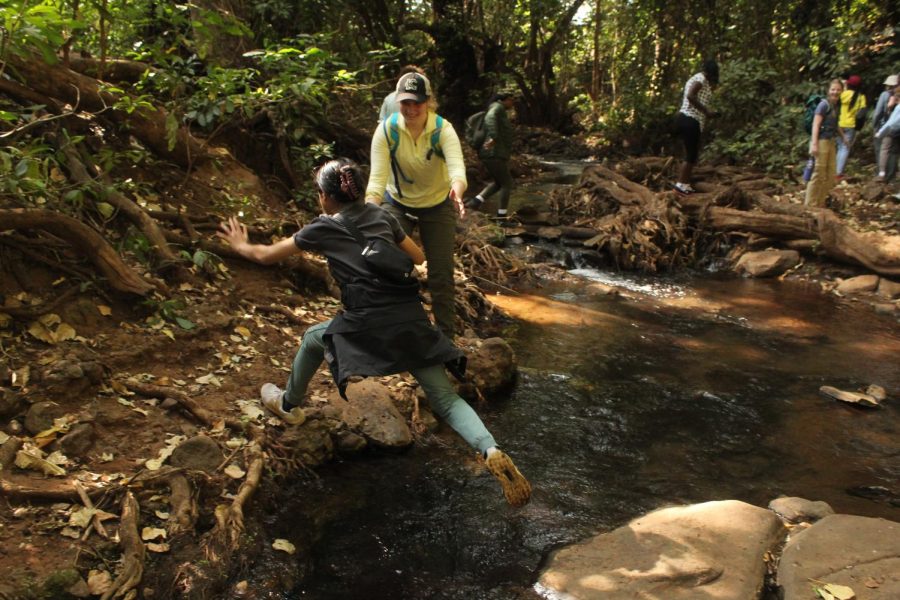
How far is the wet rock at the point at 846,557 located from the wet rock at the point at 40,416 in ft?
12.5

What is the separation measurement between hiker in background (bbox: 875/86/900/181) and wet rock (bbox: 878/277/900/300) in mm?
3137

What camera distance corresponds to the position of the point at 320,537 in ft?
11.4

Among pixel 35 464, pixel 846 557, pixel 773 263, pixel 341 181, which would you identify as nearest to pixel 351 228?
pixel 341 181

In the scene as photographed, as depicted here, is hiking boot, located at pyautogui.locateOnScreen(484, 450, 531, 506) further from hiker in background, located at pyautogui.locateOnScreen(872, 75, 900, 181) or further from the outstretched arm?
hiker in background, located at pyautogui.locateOnScreen(872, 75, 900, 181)

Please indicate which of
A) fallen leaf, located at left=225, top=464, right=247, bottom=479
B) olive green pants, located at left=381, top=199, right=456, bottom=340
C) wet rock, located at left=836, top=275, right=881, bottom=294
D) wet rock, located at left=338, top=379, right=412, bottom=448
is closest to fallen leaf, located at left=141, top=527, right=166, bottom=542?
fallen leaf, located at left=225, top=464, right=247, bottom=479

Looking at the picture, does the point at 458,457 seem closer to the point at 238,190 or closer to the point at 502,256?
the point at 238,190

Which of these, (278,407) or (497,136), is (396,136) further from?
(497,136)

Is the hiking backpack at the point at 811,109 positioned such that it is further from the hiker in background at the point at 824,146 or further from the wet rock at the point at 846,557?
the wet rock at the point at 846,557

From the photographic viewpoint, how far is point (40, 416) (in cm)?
344

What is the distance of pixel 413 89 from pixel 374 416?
2195mm

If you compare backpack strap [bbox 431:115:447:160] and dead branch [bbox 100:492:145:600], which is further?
backpack strap [bbox 431:115:447:160]

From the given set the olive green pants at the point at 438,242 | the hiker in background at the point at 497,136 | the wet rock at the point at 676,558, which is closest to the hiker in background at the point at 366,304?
the wet rock at the point at 676,558

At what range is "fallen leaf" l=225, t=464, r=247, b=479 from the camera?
11.8 ft

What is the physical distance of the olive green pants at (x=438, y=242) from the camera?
470 centimetres
